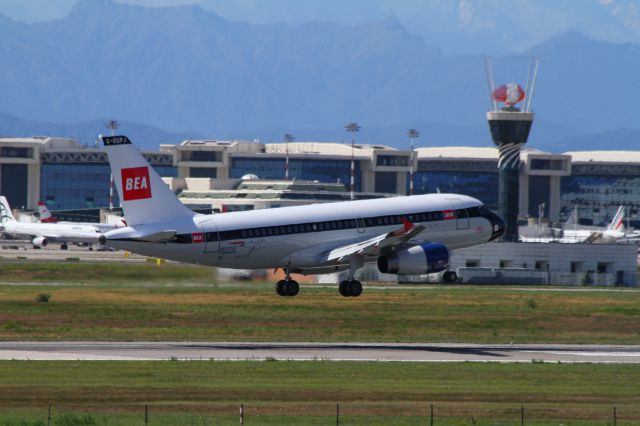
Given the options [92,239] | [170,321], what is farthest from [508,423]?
[92,239]

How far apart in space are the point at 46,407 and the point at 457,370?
18950 millimetres

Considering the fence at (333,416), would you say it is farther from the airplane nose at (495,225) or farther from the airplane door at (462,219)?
the airplane nose at (495,225)

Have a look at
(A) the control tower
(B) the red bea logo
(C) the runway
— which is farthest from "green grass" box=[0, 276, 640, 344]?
(A) the control tower

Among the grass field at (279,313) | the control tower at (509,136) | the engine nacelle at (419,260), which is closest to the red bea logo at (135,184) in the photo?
the grass field at (279,313)

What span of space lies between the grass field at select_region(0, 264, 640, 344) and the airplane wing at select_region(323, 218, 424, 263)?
5.14 meters

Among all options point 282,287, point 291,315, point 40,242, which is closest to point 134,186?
point 282,287

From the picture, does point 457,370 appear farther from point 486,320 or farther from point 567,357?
point 486,320

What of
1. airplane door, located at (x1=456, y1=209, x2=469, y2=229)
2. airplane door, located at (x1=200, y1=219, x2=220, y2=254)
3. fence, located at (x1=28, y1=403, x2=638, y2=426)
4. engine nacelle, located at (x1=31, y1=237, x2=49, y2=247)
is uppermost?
airplane door, located at (x1=456, y1=209, x2=469, y2=229)

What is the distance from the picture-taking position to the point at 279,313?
85562 millimetres

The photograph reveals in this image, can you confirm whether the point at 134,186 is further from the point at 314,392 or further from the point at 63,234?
the point at 63,234

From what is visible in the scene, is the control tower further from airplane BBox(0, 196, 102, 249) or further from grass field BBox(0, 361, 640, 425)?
grass field BBox(0, 361, 640, 425)

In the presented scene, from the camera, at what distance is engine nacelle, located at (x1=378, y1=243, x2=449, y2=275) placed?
228ft

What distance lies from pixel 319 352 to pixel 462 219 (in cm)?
1324

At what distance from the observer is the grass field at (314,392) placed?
4625 centimetres
